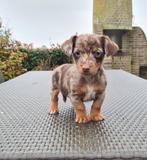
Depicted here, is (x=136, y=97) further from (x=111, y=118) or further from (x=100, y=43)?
(x=100, y=43)

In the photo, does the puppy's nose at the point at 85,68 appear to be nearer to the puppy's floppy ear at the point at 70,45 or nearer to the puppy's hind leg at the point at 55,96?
the puppy's floppy ear at the point at 70,45

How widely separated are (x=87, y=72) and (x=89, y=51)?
0.22ft

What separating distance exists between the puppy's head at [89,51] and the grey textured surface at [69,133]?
7.0 inches

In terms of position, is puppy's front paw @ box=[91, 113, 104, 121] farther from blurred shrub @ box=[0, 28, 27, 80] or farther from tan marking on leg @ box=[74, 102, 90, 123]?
blurred shrub @ box=[0, 28, 27, 80]

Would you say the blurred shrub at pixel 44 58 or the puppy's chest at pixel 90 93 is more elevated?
the puppy's chest at pixel 90 93

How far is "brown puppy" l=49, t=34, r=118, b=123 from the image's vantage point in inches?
43.4

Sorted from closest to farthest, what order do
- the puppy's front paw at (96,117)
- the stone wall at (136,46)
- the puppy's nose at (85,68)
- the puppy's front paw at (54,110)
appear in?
1. the puppy's nose at (85,68)
2. the puppy's front paw at (96,117)
3. the puppy's front paw at (54,110)
4. the stone wall at (136,46)

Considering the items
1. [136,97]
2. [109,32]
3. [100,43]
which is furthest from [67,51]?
[109,32]

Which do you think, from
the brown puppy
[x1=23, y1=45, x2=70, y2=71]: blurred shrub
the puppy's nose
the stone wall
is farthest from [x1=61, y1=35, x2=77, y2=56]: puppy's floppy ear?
the stone wall

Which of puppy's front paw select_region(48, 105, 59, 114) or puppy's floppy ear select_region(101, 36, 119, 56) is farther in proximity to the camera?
puppy's front paw select_region(48, 105, 59, 114)

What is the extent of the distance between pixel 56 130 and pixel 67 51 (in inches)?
10.2

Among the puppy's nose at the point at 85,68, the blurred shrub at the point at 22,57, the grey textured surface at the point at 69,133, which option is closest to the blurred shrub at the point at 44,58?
the blurred shrub at the point at 22,57

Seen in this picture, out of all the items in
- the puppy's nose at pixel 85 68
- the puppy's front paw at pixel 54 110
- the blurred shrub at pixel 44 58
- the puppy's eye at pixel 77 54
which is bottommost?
the blurred shrub at pixel 44 58

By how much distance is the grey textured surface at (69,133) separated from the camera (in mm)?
845
